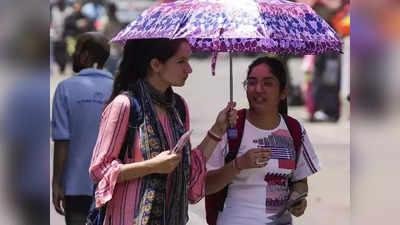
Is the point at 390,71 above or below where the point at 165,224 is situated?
above

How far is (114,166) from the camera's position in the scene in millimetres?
4398

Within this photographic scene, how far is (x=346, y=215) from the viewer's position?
9.85m

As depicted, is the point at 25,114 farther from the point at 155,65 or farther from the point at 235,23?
the point at 235,23

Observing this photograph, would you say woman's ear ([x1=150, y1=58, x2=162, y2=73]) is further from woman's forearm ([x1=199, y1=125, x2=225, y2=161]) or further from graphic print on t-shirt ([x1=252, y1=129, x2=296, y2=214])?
graphic print on t-shirt ([x1=252, y1=129, x2=296, y2=214])

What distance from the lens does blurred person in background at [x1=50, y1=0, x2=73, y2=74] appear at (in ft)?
87.2

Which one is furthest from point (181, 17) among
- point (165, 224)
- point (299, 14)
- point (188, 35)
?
point (165, 224)

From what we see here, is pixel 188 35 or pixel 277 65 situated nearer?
pixel 188 35

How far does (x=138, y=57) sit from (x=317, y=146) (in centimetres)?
1029

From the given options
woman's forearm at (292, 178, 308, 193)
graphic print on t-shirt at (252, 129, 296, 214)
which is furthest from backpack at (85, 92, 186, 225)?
woman's forearm at (292, 178, 308, 193)

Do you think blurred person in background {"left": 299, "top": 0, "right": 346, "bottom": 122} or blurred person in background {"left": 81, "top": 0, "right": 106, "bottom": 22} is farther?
blurred person in background {"left": 81, "top": 0, "right": 106, "bottom": 22}

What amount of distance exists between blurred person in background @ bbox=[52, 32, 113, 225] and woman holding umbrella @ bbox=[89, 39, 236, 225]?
142 centimetres

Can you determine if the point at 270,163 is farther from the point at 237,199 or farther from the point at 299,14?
the point at 299,14

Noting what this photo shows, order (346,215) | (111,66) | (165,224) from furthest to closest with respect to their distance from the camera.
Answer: (111,66) < (346,215) < (165,224)

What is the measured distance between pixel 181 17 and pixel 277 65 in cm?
61
